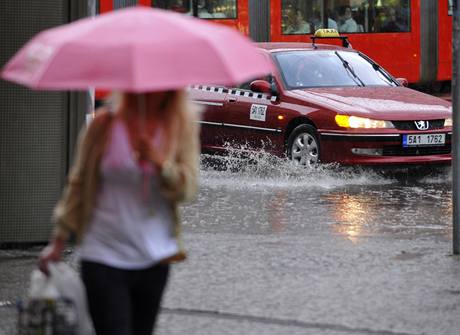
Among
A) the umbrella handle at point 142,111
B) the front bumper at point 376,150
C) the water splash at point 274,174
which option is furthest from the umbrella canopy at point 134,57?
the front bumper at point 376,150

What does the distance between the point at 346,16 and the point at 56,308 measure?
21.3 meters

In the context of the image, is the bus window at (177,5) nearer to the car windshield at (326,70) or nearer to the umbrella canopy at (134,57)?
the car windshield at (326,70)

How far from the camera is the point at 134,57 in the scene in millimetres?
4043

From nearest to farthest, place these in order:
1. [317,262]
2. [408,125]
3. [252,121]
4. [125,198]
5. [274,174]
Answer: [125,198] → [317,262] → [408,125] → [274,174] → [252,121]

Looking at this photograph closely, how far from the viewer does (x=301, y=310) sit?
23.1ft

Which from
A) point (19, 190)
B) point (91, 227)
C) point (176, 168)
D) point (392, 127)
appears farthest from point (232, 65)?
point (392, 127)

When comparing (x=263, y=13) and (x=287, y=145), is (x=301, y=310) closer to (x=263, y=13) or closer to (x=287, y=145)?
(x=287, y=145)

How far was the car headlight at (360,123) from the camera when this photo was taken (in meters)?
13.5

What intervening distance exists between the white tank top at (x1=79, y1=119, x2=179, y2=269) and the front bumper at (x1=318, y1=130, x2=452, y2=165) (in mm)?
9233

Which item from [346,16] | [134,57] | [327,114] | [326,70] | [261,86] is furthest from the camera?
[346,16]

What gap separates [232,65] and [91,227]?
2.50 feet

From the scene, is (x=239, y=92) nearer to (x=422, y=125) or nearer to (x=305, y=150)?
(x=305, y=150)

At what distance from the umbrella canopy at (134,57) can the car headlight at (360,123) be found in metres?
9.27

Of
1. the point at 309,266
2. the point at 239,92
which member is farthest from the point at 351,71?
the point at 309,266
